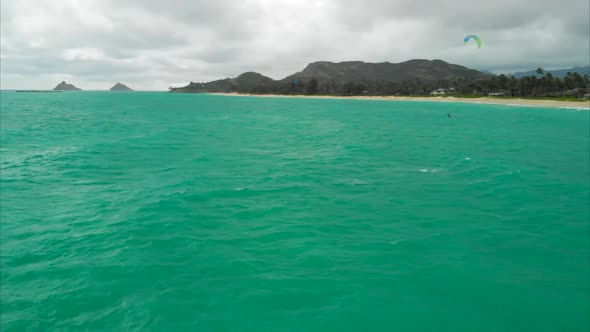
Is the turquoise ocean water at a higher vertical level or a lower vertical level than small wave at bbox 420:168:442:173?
lower

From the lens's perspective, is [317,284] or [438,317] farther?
[317,284]

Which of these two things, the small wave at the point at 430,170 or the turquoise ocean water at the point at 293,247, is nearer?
the turquoise ocean water at the point at 293,247

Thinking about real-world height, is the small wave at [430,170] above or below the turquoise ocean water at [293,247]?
above

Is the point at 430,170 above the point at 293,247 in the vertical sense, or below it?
above

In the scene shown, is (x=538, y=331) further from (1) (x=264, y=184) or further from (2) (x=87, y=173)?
(2) (x=87, y=173)

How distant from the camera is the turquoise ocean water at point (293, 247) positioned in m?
10.5

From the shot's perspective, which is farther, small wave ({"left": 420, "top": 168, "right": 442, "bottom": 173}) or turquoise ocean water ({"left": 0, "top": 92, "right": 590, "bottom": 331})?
small wave ({"left": 420, "top": 168, "right": 442, "bottom": 173})

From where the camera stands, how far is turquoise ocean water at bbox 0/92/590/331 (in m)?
10.5

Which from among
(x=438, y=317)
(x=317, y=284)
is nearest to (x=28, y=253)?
(x=317, y=284)

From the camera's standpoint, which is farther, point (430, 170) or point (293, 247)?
point (430, 170)

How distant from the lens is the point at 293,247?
48.0ft

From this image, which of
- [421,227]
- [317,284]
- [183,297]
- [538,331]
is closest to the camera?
[538,331]

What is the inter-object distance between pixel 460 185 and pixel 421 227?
9.60m

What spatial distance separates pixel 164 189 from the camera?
2255 centimetres
